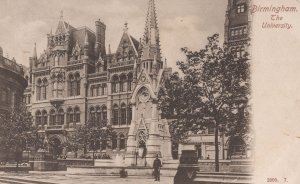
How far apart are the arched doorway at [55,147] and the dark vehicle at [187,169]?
768 inches

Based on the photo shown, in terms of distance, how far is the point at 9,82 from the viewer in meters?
16.1

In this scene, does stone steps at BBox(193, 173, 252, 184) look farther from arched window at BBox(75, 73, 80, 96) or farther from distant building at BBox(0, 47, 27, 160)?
arched window at BBox(75, 73, 80, 96)

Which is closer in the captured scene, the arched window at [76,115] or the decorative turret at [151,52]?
the decorative turret at [151,52]

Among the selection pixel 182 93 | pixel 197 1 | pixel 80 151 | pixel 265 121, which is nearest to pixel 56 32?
pixel 80 151

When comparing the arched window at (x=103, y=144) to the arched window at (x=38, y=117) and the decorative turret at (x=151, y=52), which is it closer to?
the decorative turret at (x=151, y=52)

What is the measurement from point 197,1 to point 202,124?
3.86 meters

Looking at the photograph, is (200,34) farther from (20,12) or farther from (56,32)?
(56,32)

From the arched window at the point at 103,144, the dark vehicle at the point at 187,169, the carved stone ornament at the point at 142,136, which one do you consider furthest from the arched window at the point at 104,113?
the dark vehicle at the point at 187,169

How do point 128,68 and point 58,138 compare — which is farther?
point 58,138

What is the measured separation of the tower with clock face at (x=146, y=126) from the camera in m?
24.0

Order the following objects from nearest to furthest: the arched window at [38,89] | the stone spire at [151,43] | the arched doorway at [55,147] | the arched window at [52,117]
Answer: the stone spire at [151,43], the arched doorway at [55,147], the arched window at [52,117], the arched window at [38,89]

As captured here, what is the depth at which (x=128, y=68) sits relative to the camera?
26875 millimetres

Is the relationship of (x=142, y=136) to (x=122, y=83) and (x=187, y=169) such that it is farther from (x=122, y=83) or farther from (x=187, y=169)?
(x=187, y=169)

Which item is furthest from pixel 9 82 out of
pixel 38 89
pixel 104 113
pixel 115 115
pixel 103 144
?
pixel 38 89
